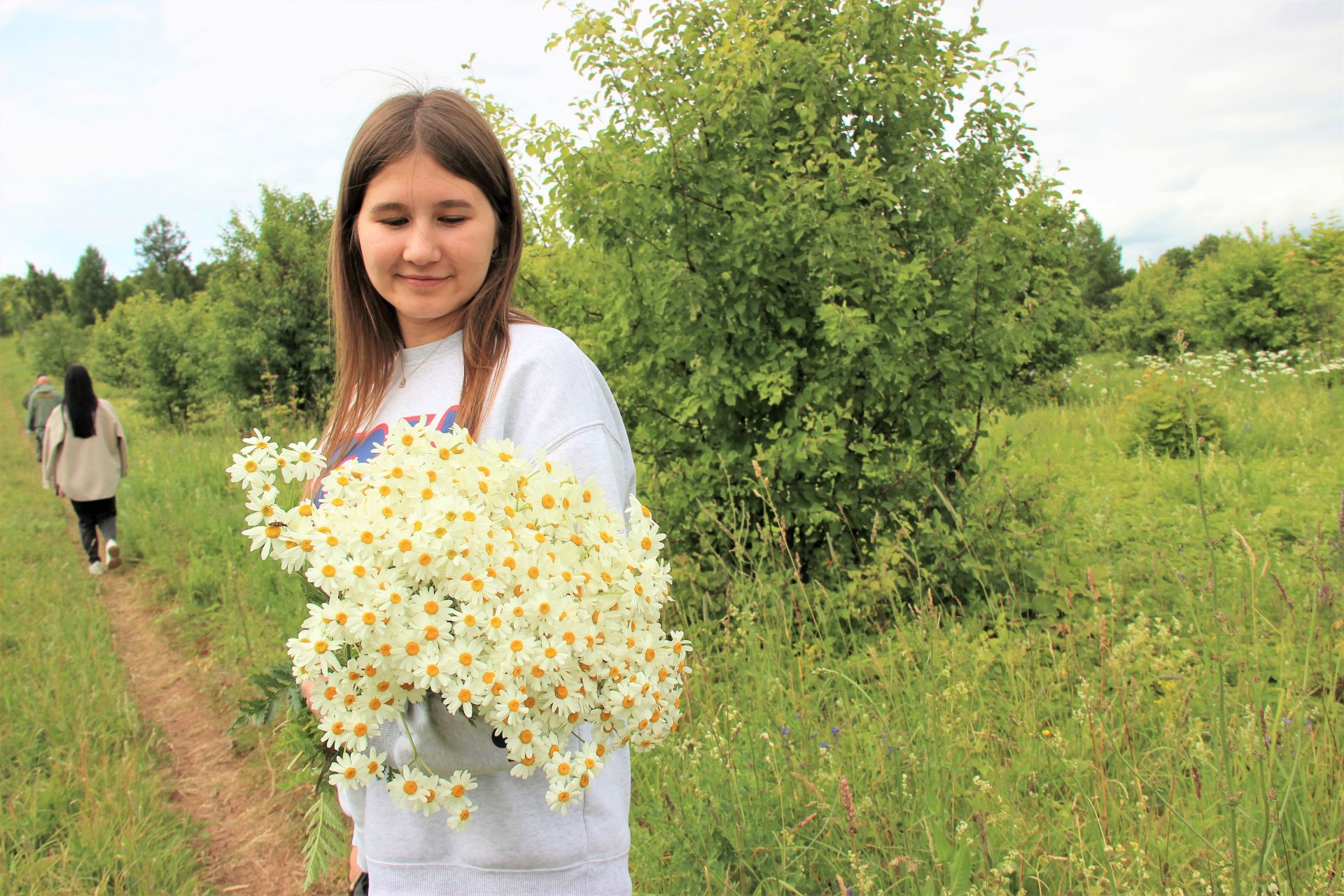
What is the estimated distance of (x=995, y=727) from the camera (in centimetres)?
260

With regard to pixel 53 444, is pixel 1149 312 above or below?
above

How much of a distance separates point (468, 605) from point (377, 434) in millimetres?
709

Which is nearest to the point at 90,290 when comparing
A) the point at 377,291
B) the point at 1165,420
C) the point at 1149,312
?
the point at 1149,312

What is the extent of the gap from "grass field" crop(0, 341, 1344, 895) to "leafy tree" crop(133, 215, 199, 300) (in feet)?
211

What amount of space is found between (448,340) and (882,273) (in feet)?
7.96

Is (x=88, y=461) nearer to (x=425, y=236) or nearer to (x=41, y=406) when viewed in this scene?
(x=41, y=406)

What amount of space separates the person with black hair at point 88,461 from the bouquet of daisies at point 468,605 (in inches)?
292

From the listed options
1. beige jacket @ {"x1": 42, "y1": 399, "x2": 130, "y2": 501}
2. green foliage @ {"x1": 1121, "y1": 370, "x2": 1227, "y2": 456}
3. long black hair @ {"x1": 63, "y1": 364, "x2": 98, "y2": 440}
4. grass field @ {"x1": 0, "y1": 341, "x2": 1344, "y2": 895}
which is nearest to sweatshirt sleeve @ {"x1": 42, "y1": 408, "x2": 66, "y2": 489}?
beige jacket @ {"x1": 42, "y1": 399, "x2": 130, "y2": 501}

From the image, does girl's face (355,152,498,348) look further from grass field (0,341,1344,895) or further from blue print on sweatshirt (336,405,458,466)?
grass field (0,341,1344,895)

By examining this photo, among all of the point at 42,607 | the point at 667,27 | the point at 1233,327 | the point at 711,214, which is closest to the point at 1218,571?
the point at 711,214

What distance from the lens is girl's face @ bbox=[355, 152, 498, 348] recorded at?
1.50 meters

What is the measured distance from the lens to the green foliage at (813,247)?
11.7 feet

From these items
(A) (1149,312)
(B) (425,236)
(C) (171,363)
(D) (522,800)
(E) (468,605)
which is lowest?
(D) (522,800)

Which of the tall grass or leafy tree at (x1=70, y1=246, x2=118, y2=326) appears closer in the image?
the tall grass
